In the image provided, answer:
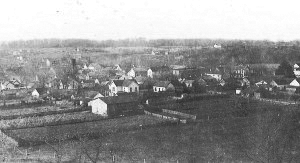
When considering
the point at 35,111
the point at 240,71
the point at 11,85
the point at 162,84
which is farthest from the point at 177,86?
the point at 11,85

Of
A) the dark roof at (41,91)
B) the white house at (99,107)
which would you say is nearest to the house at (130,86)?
the dark roof at (41,91)

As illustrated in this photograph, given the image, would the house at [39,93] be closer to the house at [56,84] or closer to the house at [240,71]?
the house at [56,84]

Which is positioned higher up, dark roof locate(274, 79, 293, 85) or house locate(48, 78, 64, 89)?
dark roof locate(274, 79, 293, 85)

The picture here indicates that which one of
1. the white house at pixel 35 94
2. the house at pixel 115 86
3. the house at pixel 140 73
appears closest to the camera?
the white house at pixel 35 94

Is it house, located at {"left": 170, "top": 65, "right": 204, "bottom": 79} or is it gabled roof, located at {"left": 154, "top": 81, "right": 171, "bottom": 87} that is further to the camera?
house, located at {"left": 170, "top": 65, "right": 204, "bottom": 79}

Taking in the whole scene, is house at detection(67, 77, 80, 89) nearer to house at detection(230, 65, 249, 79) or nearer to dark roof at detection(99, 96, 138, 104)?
dark roof at detection(99, 96, 138, 104)

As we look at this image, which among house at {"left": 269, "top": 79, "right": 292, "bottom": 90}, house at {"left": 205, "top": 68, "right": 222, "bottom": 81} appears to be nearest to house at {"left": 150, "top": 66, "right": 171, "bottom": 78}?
house at {"left": 205, "top": 68, "right": 222, "bottom": 81}

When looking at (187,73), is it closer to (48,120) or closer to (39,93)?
(39,93)
